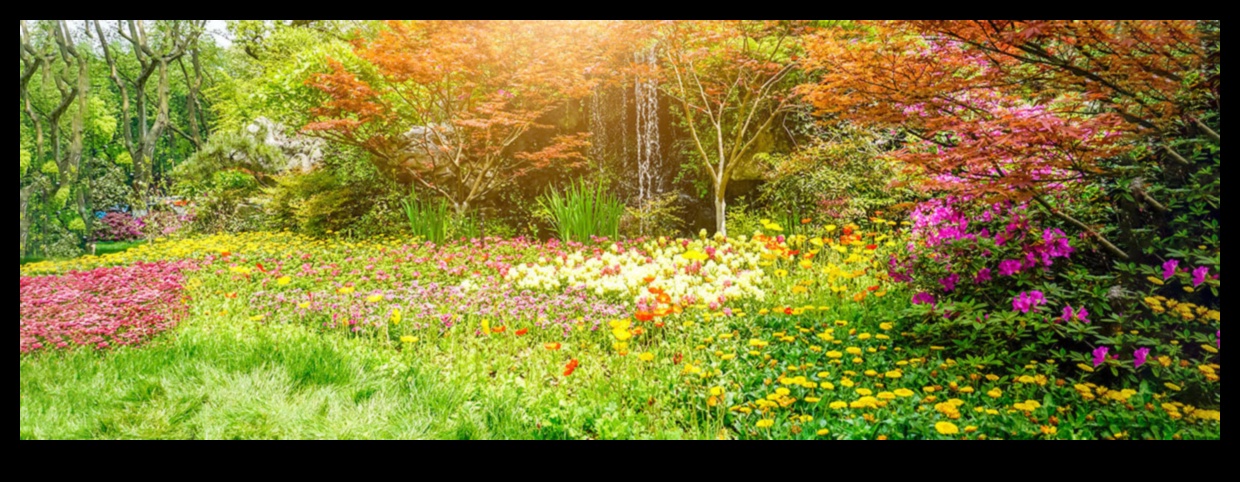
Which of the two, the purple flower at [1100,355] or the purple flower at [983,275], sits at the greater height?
the purple flower at [983,275]

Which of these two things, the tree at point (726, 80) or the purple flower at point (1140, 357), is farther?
the tree at point (726, 80)

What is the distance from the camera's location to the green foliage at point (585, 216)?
5285 mm

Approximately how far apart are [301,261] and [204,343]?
1.49 m

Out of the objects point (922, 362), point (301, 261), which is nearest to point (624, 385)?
point (922, 362)

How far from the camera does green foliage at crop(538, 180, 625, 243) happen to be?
5285 millimetres

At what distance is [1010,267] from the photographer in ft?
8.39

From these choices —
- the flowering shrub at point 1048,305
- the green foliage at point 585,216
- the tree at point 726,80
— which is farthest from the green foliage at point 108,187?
the flowering shrub at point 1048,305

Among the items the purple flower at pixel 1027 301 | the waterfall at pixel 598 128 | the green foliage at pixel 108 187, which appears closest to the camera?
the purple flower at pixel 1027 301

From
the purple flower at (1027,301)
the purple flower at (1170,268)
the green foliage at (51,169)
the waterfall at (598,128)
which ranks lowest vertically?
the purple flower at (1027,301)

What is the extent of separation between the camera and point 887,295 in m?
3.32

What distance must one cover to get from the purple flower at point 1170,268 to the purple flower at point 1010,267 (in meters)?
0.47

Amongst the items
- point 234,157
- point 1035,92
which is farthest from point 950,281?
point 234,157

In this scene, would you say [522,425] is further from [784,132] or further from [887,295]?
[784,132]

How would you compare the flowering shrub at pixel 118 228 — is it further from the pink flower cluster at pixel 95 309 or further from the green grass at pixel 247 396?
the green grass at pixel 247 396
